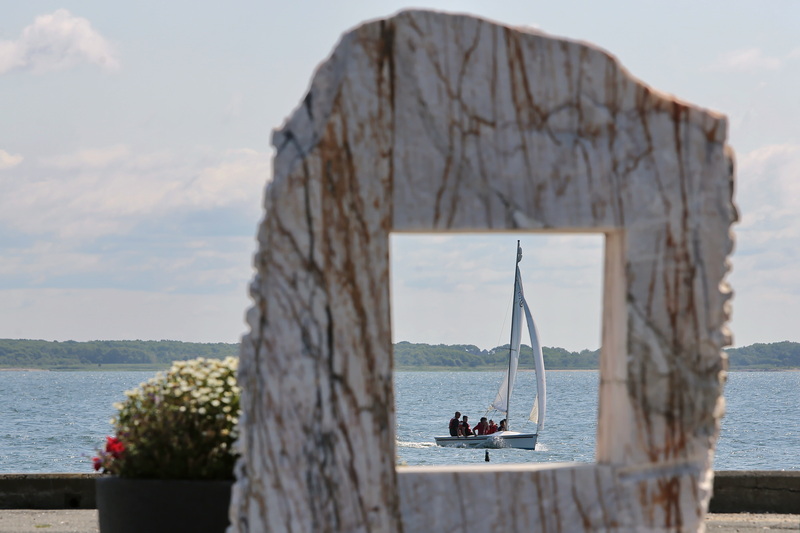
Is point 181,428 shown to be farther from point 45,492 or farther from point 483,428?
point 483,428

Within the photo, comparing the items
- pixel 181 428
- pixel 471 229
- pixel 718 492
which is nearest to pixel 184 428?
pixel 181 428

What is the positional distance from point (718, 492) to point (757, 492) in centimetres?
35

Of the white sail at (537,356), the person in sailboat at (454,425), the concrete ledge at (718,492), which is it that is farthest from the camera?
the person in sailboat at (454,425)

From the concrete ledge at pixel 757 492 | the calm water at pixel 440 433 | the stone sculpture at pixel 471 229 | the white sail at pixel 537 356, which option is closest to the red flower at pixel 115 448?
the stone sculpture at pixel 471 229

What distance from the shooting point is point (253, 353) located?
5.84 metres

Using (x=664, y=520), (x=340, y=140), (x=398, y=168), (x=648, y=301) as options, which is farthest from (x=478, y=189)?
(x=664, y=520)

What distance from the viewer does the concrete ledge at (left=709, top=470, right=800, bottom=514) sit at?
9.32m

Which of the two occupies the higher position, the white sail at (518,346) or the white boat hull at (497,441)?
the white sail at (518,346)

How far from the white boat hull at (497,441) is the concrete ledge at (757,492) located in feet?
91.8

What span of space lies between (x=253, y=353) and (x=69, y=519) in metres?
4.05

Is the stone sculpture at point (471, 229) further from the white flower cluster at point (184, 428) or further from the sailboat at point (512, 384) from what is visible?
the sailboat at point (512, 384)

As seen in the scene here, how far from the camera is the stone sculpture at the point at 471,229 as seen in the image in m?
5.82

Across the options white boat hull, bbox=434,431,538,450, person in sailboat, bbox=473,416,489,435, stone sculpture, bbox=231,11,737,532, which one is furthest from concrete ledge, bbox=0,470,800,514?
white boat hull, bbox=434,431,538,450

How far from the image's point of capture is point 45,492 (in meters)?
9.50
